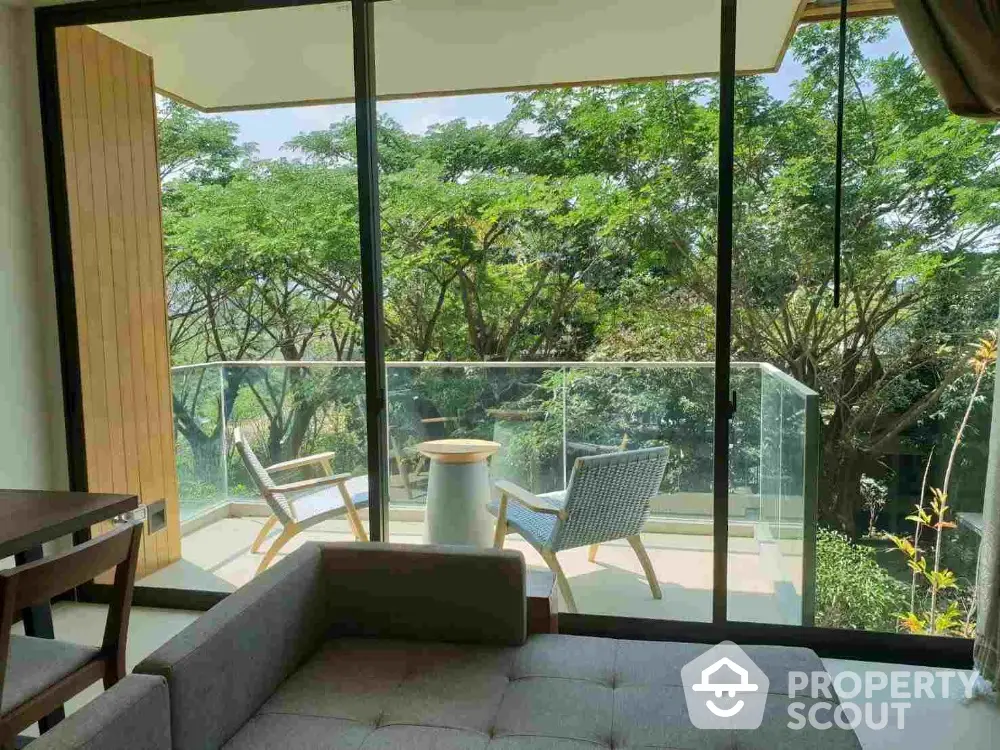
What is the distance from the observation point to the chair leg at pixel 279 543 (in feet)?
10.4

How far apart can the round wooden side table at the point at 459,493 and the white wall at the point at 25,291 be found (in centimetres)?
170

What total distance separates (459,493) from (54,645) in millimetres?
1616

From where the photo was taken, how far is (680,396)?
2859 mm

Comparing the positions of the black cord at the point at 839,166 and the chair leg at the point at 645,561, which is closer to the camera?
the black cord at the point at 839,166

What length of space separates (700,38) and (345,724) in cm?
263

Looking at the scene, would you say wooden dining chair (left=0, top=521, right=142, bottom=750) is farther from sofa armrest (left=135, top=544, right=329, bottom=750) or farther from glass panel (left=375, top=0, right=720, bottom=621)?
glass panel (left=375, top=0, right=720, bottom=621)

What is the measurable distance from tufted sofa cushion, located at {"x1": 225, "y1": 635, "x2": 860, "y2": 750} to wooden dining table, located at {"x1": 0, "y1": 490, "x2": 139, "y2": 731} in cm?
74

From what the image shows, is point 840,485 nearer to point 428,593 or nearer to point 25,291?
point 428,593

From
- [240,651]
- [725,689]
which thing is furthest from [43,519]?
[725,689]

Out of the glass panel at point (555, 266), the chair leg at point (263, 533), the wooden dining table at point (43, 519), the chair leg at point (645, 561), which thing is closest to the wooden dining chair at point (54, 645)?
the wooden dining table at point (43, 519)

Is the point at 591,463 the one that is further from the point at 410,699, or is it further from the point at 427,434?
the point at 410,699

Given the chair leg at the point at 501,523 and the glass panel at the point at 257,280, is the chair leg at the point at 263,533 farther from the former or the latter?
the chair leg at the point at 501,523

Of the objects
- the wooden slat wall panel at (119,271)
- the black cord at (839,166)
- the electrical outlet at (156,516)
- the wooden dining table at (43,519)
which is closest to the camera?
the wooden dining table at (43,519)

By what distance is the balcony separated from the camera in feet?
8.76
